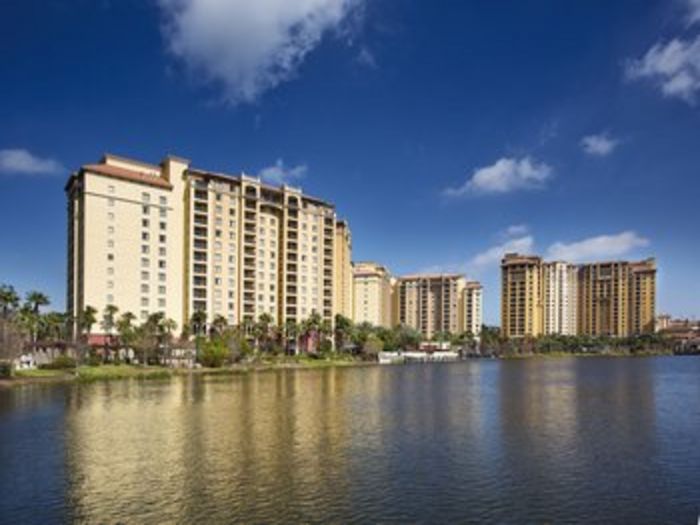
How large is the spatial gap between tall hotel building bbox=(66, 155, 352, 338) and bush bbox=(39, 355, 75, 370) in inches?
1055

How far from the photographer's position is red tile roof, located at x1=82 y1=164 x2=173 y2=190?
130 meters

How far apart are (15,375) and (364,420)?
204ft

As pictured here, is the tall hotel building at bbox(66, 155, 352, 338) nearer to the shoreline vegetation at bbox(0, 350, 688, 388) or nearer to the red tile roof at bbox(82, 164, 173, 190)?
the red tile roof at bbox(82, 164, 173, 190)

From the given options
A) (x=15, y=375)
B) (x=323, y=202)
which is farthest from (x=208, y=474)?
(x=323, y=202)

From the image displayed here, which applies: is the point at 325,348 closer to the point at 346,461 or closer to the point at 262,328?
the point at 262,328

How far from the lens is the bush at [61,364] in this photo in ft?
328

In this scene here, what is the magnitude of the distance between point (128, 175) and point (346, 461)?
116 m

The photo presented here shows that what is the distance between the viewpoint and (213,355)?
404 ft

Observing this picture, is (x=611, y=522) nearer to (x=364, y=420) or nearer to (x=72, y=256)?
(x=364, y=420)

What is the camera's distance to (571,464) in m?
34.3

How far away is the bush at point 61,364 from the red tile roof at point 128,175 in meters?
46.4

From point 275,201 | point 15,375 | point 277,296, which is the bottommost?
point 15,375

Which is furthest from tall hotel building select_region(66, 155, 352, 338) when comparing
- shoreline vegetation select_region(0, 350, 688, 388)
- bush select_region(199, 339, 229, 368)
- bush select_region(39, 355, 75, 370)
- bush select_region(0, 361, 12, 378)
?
bush select_region(0, 361, 12, 378)

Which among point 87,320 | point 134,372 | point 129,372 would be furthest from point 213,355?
point 87,320
